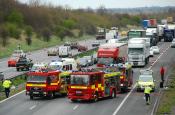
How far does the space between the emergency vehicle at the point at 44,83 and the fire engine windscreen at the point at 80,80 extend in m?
2.46

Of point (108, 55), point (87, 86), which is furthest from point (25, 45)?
point (87, 86)

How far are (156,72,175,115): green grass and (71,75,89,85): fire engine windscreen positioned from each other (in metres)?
5.13

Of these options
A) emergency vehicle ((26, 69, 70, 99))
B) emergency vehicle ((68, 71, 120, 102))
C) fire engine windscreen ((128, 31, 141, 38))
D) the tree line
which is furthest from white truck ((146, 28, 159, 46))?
emergency vehicle ((68, 71, 120, 102))

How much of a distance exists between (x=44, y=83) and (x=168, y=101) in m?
8.60

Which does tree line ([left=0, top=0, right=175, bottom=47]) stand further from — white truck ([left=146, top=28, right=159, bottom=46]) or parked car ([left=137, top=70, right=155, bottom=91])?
parked car ([left=137, top=70, right=155, bottom=91])

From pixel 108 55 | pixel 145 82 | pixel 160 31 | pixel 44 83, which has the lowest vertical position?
pixel 145 82

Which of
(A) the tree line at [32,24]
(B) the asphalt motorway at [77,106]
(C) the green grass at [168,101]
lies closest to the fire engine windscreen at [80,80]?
(B) the asphalt motorway at [77,106]

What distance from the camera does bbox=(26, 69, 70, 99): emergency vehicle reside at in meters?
40.0

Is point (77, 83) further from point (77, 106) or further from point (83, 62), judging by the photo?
point (83, 62)

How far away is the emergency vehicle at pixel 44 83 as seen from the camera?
40.0 metres

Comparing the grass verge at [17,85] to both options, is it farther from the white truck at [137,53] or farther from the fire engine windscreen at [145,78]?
the white truck at [137,53]

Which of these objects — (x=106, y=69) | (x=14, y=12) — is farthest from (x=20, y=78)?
(x=14, y=12)

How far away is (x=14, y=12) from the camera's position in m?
136

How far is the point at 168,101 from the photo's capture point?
3822 centimetres
